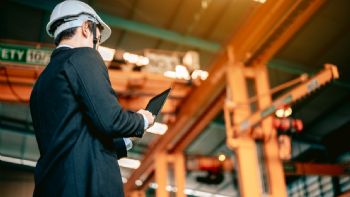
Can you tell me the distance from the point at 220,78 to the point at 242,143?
4.03 feet

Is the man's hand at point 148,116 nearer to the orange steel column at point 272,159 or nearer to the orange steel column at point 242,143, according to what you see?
the orange steel column at point 242,143

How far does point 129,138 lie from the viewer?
1545 mm

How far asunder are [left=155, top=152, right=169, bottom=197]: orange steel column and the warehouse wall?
13.6 metres

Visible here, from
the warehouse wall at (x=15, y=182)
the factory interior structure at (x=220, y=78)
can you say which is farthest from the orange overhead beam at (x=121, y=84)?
the warehouse wall at (x=15, y=182)

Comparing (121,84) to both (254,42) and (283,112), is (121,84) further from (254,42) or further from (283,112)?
(283,112)

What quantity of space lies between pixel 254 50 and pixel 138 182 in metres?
6.13

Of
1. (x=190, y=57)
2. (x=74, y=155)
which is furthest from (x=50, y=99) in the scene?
(x=190, y=57)

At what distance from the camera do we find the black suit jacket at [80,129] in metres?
1.35

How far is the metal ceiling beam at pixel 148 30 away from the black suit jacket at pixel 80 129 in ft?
27.3

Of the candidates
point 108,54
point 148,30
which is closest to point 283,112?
point 108,54

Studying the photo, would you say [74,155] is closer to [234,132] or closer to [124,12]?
[234,132]

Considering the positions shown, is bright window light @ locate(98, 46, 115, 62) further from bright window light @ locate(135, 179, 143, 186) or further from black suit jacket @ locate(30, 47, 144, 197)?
black suit jacket @ locate(30, 47, 144, 197)

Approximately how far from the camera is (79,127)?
141 cm

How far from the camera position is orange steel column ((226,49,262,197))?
536 cm
